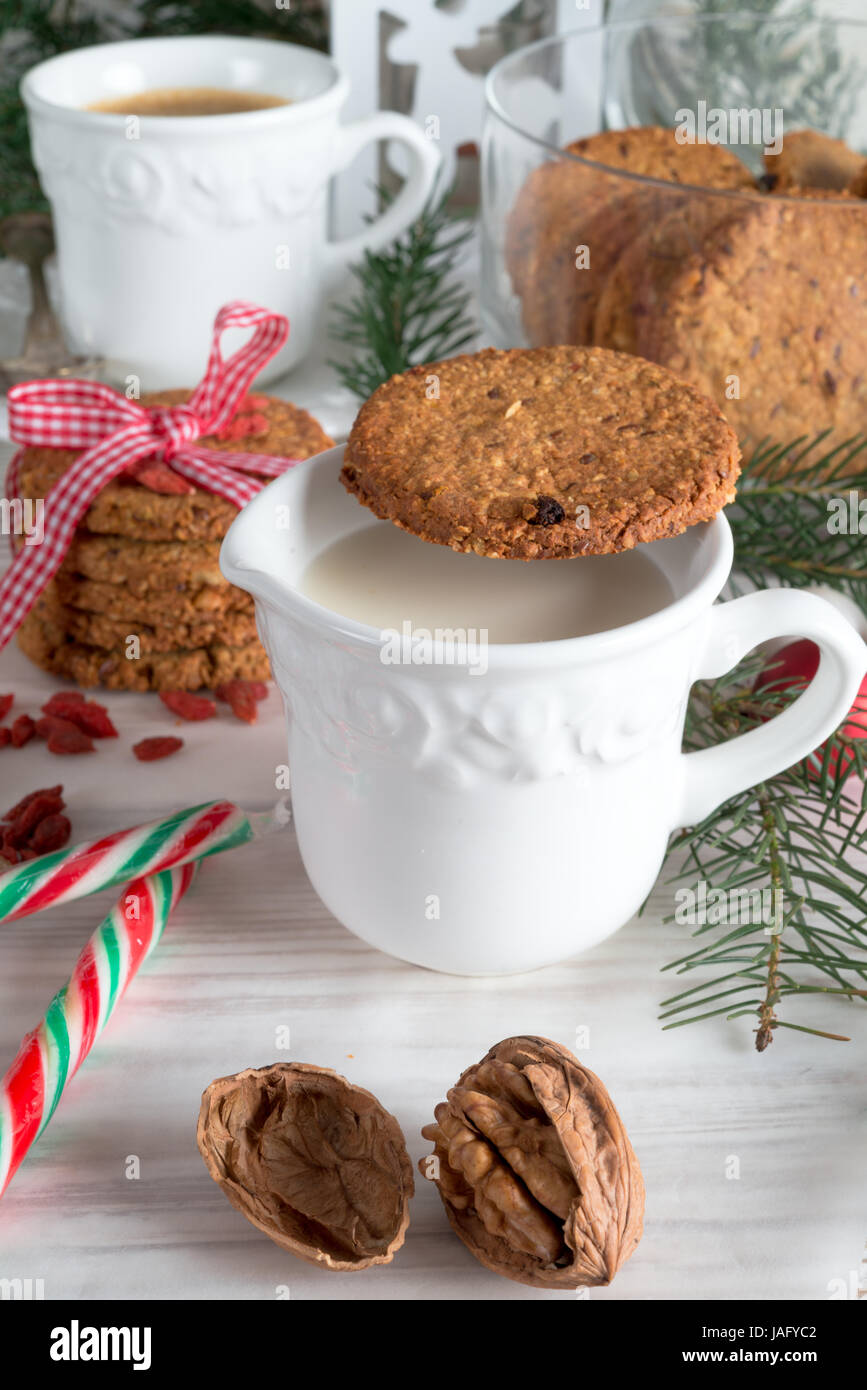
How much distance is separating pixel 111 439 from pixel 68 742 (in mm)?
162

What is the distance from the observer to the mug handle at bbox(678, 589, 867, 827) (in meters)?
0.53

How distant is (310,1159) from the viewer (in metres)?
0.49

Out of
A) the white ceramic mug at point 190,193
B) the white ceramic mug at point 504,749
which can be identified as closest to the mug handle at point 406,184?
the white ceramic mug at point 190,193

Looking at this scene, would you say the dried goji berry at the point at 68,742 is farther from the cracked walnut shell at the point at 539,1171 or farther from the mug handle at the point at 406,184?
the mug handle at the point at 406,184

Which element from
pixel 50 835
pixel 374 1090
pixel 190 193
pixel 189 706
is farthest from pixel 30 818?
pixel 190 193

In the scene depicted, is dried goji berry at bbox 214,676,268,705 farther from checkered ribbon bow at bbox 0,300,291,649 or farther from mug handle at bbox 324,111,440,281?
mug handle at bbox 324,111,440,281

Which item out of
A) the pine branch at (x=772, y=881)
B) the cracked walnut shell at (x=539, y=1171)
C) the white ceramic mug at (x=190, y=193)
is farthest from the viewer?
the white ceramic mug at (x=190, y=193)

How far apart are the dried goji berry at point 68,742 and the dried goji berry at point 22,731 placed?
0.01 m

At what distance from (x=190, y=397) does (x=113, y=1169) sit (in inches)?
18.1

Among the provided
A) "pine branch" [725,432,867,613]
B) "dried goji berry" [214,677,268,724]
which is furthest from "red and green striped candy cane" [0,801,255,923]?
"pine branch" [725,432,867,613]

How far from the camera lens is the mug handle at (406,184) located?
38.2 inches

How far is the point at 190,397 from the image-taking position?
0.80 metres

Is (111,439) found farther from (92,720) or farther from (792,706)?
(792,706)

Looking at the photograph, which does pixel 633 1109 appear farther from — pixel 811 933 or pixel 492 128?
pixel 492 128
